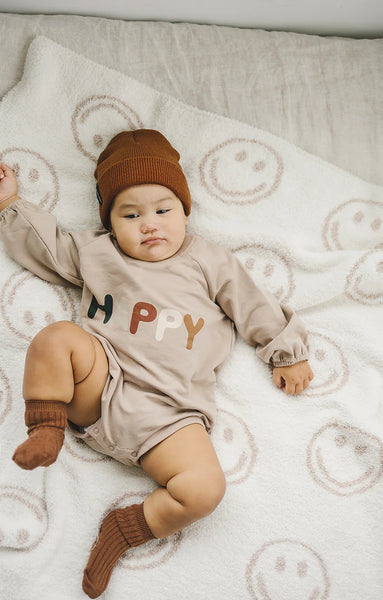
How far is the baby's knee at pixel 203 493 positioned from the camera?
1.04 m

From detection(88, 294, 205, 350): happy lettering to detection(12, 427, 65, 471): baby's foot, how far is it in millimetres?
279

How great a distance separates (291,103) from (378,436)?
0.80m

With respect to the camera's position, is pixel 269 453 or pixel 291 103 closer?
pixel 269 453

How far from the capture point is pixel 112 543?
3.51ft

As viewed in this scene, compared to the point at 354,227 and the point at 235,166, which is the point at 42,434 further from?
the point at 354,227

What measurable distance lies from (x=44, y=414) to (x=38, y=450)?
0.25 ft

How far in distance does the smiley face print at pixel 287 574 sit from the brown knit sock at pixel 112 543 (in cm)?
23

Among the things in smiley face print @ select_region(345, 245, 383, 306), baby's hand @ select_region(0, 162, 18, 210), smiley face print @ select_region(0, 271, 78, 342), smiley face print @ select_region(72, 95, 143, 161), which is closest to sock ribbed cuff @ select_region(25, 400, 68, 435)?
smiley face print @ select_region(0, 271, 78, 342)

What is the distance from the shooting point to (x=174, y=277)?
1221 millimetres

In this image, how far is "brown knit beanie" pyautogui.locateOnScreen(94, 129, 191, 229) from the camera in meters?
1.17

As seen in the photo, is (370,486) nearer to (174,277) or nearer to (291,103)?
(174,277)

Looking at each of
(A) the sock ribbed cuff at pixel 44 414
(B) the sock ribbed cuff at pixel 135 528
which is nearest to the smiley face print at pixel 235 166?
(A) the sock ribbed cuff at pixel 44 414

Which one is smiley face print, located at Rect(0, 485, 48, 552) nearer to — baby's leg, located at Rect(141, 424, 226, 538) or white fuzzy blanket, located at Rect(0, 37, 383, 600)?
white fuzzy blanket, located at Rect(0, 37, 383, 600)

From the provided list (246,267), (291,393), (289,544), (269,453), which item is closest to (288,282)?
(246,267)
